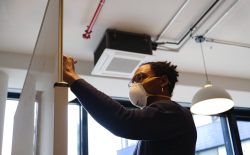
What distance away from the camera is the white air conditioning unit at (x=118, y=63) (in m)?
2.71

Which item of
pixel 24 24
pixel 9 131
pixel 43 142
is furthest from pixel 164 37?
pixel 43 142

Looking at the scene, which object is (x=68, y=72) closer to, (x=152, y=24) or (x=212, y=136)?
(x=152, y=24)

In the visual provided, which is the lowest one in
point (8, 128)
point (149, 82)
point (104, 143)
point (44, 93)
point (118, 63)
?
point (44, 93)

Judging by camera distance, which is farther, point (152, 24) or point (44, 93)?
point (152, 24)

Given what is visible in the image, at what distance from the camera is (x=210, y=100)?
2752 mm

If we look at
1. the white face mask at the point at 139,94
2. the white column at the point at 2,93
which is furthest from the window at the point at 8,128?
the white face mask at the point at 139,94

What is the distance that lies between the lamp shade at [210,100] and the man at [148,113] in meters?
1.23

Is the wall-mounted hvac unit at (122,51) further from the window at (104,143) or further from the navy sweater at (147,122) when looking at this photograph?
the navy sweater at (147,122)

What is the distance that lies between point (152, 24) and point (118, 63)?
0.40m

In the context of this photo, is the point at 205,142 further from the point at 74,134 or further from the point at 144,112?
the point at 144,112

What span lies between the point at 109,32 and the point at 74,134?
45.3 inches

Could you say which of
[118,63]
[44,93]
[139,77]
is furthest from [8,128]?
[44,93]

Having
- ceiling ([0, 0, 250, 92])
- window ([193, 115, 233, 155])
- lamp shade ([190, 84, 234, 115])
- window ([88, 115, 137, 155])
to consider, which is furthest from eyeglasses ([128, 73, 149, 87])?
window ([193, 115, 233, 155])

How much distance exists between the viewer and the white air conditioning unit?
2.71 metres
